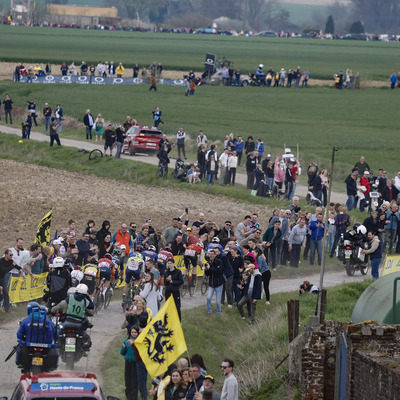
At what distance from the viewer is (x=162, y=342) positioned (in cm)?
1482

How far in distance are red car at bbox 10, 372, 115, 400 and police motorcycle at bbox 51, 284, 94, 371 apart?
4.37 metres

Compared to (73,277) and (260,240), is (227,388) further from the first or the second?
(260,240)

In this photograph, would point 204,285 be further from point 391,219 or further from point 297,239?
point 391,219

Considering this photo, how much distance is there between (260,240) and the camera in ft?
86.2

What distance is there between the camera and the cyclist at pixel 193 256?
945 inches

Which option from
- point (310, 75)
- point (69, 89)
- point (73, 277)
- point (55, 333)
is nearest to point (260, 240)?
point (73, 277)

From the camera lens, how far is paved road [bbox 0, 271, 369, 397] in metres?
17.3

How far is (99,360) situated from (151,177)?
2277 centimetres

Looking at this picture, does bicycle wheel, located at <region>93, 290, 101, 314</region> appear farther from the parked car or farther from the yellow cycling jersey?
the parked car

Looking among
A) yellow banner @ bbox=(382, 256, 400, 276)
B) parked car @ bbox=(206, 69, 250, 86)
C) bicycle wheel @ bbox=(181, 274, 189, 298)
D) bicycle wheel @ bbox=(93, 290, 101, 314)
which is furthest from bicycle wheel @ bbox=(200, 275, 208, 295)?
parked car @ bbox=(206, 69, 250, 86)

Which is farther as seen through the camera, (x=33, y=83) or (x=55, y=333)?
(x=33, y=83)

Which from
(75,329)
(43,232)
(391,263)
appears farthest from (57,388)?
(43,232)

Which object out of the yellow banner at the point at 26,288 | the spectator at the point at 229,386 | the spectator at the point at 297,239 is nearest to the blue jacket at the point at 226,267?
the yellow banner at the point at 26,288

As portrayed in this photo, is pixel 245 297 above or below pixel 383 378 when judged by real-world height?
below
